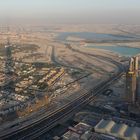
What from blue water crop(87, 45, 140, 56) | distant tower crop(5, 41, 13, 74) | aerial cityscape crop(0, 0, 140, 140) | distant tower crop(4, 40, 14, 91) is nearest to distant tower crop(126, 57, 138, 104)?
aerial cityscape crop(0, 0, 140, 140)

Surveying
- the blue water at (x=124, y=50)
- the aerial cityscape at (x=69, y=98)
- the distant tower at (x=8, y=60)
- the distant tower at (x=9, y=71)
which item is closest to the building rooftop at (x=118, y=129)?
the aerial cityscape at (x=69, y=98)

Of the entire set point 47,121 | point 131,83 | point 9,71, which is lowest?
point 47,121

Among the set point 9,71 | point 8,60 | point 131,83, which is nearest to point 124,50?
point 8,60

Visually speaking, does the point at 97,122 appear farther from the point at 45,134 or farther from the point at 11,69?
the point at 11,69

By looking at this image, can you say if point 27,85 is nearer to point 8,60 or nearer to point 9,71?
point 9,71

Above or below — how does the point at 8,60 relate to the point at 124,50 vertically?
above

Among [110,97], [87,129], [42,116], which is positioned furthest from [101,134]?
[110,97]

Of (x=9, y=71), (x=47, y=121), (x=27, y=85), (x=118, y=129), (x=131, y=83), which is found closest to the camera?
(x=118, y=129)

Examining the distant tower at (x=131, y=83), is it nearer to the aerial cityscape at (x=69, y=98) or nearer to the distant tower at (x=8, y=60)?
the aerial cityscape at (x=69, y=98)
